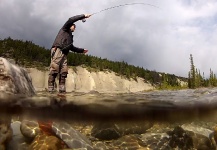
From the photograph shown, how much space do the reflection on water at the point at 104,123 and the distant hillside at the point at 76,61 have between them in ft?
92.3

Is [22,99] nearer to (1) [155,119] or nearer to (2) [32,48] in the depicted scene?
(1) [155,119]

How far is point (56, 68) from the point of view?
37.8 feet

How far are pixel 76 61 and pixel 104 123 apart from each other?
45.7m

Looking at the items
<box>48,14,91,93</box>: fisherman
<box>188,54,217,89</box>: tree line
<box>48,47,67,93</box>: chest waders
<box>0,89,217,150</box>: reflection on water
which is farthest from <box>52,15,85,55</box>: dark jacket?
<box>188,54,217,89</box>: tree line

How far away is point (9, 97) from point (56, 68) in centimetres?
466

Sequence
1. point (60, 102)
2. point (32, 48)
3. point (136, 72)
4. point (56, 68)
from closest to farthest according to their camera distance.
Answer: point (60, 102)
point (56, 68)
point (32, 48)
point (136, 72)

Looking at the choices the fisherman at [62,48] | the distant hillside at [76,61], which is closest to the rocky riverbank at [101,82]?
the distant hillside at [76,61]

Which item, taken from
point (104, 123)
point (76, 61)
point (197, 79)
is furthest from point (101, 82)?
point (104, 123)

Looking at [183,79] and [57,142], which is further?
[183,79]

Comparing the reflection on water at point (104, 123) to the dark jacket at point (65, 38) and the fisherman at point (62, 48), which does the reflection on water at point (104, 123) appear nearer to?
the fisherman at point (62, 48)

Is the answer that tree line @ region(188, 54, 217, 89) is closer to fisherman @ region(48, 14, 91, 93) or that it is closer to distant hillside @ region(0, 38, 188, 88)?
distant hillside @ region(0, 38, 188, 88)

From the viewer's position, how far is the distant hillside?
43250 millimetres

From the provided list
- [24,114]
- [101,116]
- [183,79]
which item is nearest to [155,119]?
[101,116]

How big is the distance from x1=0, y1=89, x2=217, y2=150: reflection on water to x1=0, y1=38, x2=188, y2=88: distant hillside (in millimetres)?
28138
